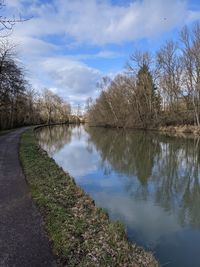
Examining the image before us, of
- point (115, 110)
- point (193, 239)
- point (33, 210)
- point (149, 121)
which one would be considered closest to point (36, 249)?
point (33, 210)

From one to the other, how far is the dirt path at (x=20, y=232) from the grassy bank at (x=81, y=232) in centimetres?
18

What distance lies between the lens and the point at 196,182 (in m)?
12.3

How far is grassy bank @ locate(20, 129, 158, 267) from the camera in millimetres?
4820

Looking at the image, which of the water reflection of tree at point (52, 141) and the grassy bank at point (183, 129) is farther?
the grassy bank at point (183, 129)

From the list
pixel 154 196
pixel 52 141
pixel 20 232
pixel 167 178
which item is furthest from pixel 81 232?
pixel 52 141

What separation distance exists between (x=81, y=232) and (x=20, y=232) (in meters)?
1.12

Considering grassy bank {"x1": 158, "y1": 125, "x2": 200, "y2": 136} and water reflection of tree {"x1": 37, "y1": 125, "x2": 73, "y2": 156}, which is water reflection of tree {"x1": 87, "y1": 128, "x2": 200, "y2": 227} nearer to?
water reflection of tree {"x1": 37, "y1": 125, "x2": 73, "y2": 156}

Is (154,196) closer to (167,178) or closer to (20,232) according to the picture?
(167,178)

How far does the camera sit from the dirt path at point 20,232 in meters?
4.49

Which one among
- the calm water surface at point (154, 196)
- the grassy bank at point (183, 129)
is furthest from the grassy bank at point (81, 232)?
the grassy bank at point (183, 129)

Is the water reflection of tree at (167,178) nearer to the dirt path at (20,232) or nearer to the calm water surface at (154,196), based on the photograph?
the calm water surface at (154,196)

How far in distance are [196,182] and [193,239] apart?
5.91m

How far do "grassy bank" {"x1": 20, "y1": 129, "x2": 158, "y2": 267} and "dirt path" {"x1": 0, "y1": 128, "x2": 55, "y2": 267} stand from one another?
0.59 ft

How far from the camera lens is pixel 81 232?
583cm
